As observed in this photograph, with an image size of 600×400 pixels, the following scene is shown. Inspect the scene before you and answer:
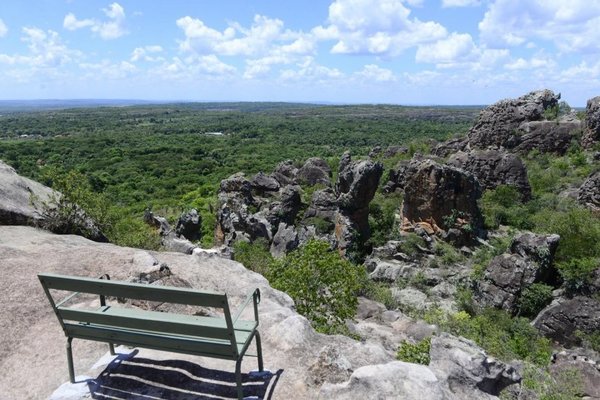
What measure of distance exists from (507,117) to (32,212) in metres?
55.0

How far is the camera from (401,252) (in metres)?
32.0

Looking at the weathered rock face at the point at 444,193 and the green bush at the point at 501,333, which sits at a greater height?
the weathered rock face at the point at 444,193

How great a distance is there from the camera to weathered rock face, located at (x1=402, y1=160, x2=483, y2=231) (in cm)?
3519

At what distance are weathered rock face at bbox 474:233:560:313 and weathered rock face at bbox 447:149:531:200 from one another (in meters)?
17.9

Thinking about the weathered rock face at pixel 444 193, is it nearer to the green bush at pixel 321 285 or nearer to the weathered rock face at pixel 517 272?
the weathered rock face at pixel 517 272

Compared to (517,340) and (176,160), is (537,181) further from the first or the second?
(176,160)

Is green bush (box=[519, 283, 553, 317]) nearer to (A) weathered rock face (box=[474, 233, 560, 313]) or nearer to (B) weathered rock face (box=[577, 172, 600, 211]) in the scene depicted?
(A) weathered rock face (box=[474, 233, 560, 313])

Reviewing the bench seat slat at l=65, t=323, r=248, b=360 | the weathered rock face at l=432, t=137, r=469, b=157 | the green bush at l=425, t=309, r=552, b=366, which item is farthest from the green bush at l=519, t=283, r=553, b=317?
the weathered rock face at l=432, t=137, r=469, b=157

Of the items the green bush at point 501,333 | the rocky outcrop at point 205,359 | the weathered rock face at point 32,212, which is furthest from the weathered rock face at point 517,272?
the weathered rock face at point 32,212

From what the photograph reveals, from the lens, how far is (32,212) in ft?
38.3

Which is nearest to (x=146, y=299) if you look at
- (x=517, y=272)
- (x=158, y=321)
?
(x=158, y=321)

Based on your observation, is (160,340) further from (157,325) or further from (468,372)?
(468,372)

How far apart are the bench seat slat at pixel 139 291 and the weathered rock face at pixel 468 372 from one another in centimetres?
283

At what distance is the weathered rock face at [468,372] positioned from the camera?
18.3 feet
